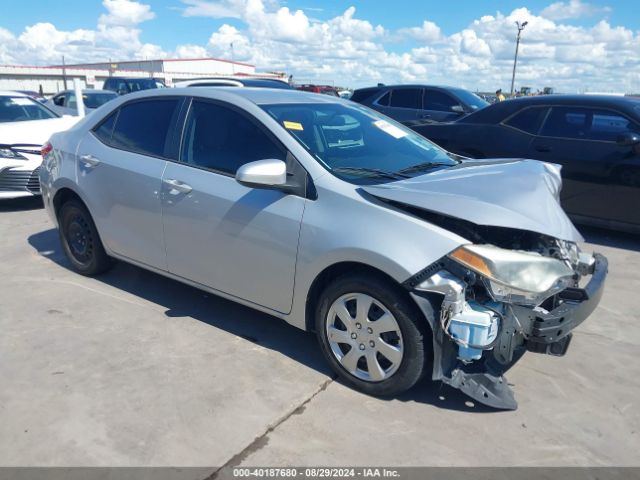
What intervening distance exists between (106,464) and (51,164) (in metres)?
3.33

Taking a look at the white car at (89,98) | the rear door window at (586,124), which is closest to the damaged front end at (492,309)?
the rear door window at (586,124)

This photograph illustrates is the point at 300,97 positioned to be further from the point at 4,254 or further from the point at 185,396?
the point at 4,254

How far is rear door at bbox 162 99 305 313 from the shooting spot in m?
3.37

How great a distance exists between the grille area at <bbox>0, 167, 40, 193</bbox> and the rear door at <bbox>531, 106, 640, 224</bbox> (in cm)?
644

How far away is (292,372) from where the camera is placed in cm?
347

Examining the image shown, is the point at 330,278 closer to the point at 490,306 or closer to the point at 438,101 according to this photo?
the point at 490,306

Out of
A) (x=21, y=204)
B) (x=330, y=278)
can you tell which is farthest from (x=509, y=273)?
(x=21, y=204)


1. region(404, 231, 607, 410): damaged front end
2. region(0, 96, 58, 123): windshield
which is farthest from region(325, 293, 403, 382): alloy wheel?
region(0, 96, 58, 123): windshield

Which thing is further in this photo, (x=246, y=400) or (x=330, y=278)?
(x=330, y=278)

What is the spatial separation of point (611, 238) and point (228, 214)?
5052 mm

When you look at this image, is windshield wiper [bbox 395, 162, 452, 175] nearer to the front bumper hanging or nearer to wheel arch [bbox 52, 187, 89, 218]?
the front bumper hanging

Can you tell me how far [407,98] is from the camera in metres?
10.7

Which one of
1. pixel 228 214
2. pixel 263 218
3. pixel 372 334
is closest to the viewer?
pixel 372 334

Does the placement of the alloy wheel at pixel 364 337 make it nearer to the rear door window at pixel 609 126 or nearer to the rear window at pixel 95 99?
the rear door window at pixel 609 126
